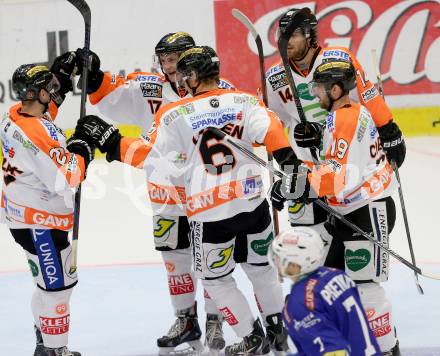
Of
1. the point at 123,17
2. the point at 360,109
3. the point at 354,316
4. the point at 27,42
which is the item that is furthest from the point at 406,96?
the point at 354,316

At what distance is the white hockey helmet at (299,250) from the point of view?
3512 mm

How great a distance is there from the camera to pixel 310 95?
5230 mm

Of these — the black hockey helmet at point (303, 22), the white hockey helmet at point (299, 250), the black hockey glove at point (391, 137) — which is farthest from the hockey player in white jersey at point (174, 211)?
the white hockey helmet at point (299, 250)

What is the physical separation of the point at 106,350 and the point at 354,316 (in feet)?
7.08

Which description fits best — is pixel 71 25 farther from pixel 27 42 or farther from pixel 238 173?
pixel 238 173

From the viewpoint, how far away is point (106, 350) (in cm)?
525

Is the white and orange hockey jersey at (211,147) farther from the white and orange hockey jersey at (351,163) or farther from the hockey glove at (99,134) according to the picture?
the white and orange hockey jersey at (351,163)

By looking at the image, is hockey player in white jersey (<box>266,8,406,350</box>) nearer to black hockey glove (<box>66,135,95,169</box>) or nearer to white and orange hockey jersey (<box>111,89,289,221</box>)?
white and orange hockey jersey (<box>111,89,289,221</box>)

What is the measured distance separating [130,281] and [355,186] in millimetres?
2326

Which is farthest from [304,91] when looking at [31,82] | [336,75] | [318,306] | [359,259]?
[318,306]

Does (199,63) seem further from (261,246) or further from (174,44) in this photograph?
(261,246)

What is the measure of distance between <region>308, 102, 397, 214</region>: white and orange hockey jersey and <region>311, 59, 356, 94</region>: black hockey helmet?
113mm

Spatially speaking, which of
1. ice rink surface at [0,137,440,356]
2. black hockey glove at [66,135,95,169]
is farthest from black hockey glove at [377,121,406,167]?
black hockey glove at [66,135,95,169]

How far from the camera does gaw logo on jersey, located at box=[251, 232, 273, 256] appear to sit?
4.80 meters
